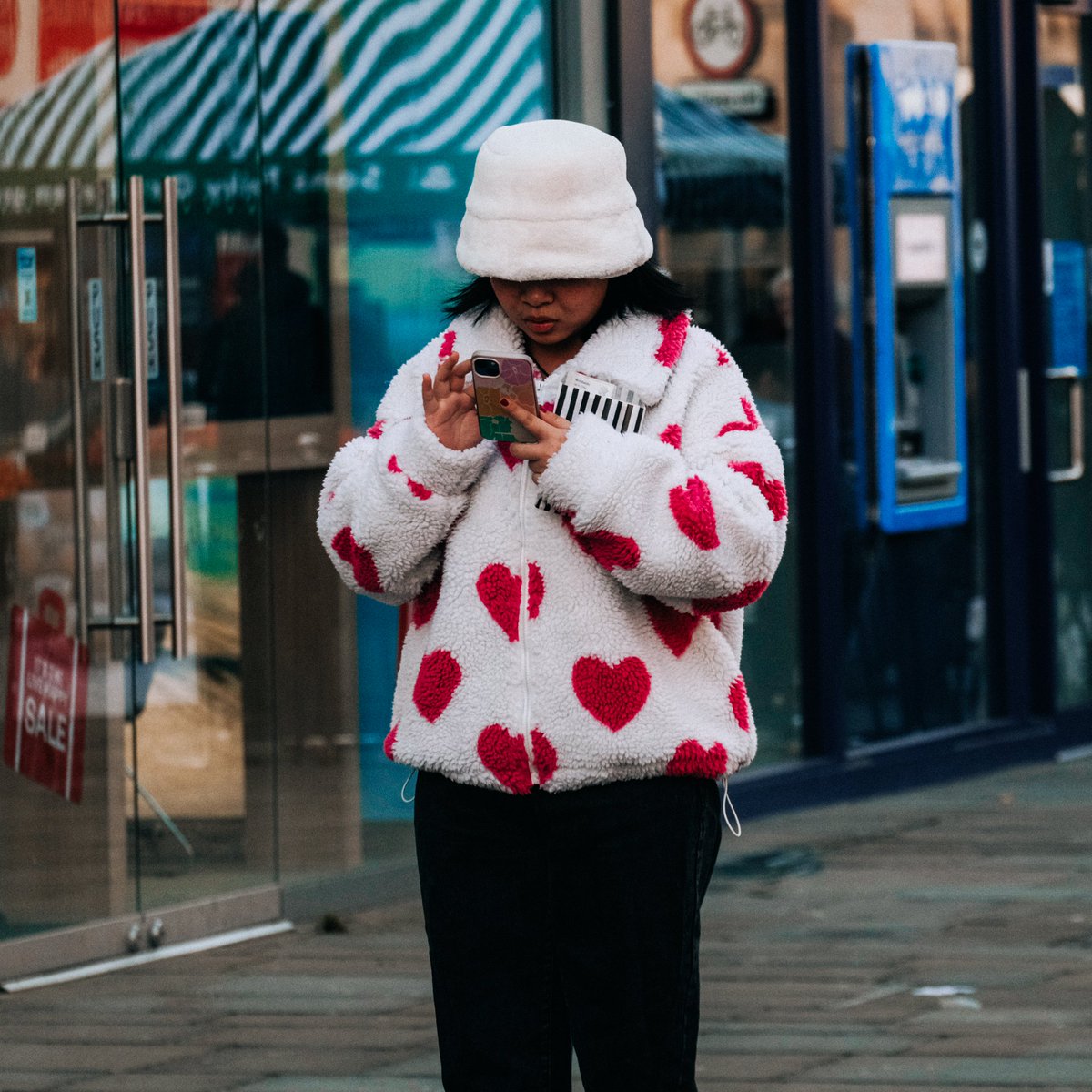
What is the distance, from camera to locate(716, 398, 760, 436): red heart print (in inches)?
126

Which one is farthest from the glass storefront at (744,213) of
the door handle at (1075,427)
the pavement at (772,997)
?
the door handle at (1075,427)

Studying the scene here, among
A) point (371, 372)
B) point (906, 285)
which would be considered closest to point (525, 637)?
point (371, 372)

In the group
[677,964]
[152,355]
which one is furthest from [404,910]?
[677,964]

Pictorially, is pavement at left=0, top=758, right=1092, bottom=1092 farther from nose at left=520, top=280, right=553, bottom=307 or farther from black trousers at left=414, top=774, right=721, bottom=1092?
nose at left=520, top=280, right=553, bottom=307

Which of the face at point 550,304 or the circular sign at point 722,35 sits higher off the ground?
the circular sign at point 722,35

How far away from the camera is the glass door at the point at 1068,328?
9.58 m

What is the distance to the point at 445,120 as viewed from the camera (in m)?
7.06

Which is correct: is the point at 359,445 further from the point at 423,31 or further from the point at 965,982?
the point at 423,31

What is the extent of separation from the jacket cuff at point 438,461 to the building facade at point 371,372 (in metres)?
2.69

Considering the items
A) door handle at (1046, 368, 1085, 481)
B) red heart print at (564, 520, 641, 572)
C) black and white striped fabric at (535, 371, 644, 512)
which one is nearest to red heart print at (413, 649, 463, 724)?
red heart print at (564, 520, 641, 572)

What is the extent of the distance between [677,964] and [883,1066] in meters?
1.72

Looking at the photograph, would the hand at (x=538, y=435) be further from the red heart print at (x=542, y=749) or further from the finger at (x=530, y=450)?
the red heart print at (x=542, y=749)

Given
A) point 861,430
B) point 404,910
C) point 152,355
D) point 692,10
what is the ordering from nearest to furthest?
1. point 152,355
2. point 404,910
3. point 692,10
4. point 861,430

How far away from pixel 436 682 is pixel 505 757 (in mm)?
145
